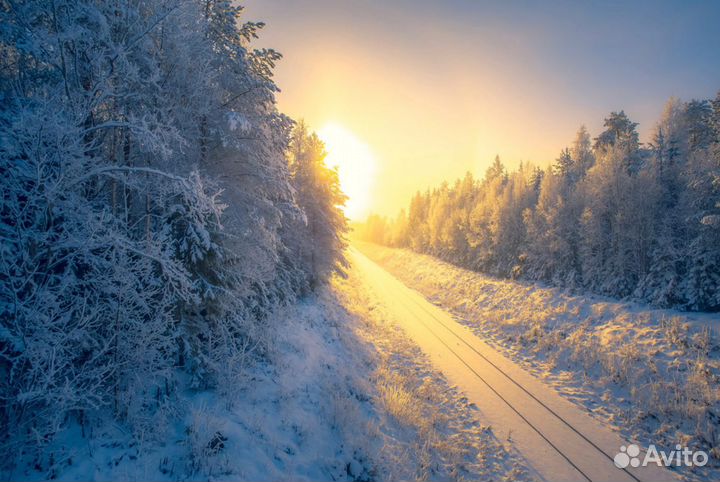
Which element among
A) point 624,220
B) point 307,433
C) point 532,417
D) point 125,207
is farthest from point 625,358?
point 125,207

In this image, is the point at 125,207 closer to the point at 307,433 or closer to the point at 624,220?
the point at 307,433

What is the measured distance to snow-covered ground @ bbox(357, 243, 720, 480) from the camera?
7.92 meters

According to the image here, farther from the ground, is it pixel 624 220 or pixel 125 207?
pixel 624 220

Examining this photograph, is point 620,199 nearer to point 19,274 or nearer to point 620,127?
point 620,127

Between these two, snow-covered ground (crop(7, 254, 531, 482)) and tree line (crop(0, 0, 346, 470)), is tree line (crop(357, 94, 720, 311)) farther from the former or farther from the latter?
tree line (crop(0, 0, 346, 470))

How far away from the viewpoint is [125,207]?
513 centimetres

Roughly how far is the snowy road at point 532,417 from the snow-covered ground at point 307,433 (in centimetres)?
57

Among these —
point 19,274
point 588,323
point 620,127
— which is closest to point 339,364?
point 19,274

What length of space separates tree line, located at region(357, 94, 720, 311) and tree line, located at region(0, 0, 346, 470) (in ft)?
68.6

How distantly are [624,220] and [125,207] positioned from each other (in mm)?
25959

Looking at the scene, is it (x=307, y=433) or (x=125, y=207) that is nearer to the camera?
(x=125, y=207)

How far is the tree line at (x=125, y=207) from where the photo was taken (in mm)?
3678

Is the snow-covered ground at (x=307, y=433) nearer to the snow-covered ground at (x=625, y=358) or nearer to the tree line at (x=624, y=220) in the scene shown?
the snow-covered ground at (x=625, y=358)

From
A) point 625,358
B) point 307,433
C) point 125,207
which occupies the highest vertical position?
point 125,207
